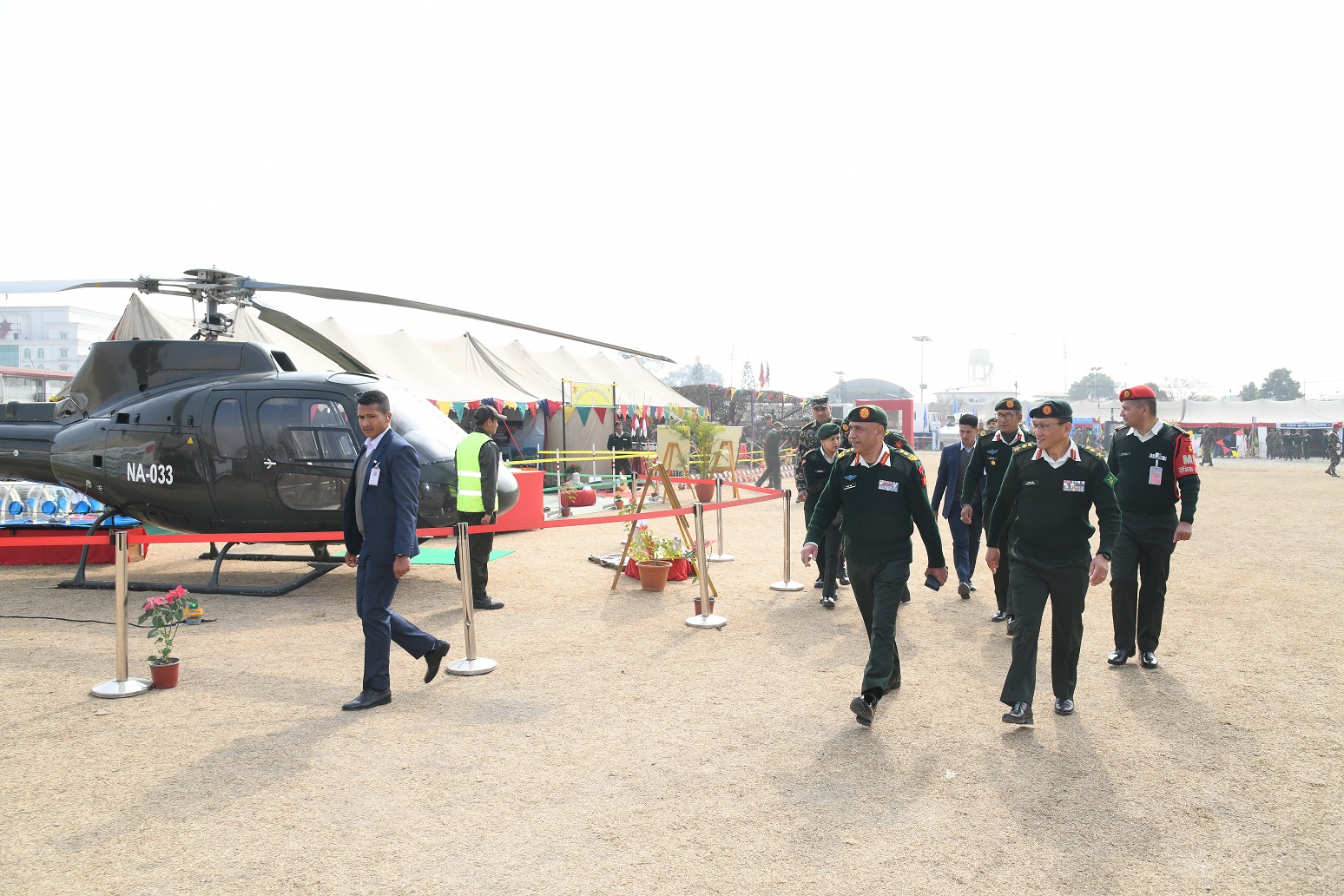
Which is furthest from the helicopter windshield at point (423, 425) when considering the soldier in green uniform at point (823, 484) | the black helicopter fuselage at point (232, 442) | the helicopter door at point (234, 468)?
the soldier in green uniform at point (823, 484)

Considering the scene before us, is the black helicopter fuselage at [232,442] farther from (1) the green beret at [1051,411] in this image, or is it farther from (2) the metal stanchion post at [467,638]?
(1) the green beret at [1051,411]

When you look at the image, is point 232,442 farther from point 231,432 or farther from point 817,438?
point 817,438

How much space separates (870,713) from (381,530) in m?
3.11

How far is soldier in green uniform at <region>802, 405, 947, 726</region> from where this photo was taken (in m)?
4.93

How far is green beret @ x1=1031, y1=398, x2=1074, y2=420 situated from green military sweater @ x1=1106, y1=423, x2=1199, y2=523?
143 cm

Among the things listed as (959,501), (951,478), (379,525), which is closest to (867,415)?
(379,525)

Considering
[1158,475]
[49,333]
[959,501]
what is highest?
[49,333]

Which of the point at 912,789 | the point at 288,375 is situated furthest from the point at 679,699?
the point at 288,375

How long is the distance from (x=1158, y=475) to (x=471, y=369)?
2034 cm

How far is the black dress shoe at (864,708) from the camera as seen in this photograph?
188 inches

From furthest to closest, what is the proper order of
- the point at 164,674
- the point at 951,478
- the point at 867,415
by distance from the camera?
the point at 951,478
the point at 164,674
the point at 867,415

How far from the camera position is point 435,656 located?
5574 mm

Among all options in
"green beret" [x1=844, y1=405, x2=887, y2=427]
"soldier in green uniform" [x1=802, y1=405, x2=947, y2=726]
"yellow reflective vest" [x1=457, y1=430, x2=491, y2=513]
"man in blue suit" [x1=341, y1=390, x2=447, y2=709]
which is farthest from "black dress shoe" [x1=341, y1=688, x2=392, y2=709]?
"green beret" [x1=844, y1=405, x2=887, y2=427]

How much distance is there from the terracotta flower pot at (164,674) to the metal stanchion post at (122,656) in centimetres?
8
